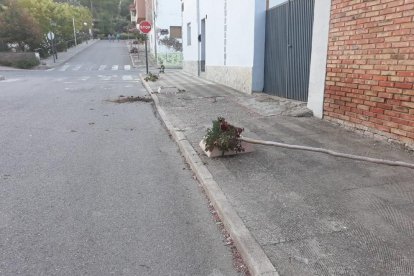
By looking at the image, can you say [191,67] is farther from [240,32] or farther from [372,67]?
[372,67]

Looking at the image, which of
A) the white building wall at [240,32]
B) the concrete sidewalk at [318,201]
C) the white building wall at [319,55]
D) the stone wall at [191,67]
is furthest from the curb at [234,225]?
the stone wall at [191,67]

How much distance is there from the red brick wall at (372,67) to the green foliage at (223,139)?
2338 mm

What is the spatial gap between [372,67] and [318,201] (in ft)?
10.4

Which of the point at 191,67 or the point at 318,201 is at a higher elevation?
the point at 191,67

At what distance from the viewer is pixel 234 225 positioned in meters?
3.35

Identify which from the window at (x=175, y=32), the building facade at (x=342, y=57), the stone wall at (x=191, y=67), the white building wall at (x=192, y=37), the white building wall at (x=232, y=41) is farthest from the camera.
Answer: the window at (x=175, y=32)

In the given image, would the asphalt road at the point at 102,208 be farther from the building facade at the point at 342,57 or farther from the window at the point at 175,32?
the window at the point at 175,32

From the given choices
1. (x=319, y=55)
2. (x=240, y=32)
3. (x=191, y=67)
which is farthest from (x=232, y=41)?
(x=191, y=67)

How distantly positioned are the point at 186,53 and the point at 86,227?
23646 mm

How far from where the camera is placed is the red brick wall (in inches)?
209

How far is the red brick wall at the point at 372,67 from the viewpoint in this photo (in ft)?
17.4

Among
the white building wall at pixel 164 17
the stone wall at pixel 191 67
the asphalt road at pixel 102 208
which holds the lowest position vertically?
the asphalt road at pixel 102 208

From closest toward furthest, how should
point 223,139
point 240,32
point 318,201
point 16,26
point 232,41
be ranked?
point 318,201
point 223,139
point 240,32
point 232,41
point 16,26

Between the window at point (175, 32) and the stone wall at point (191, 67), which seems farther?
the window at point (175, 32)
